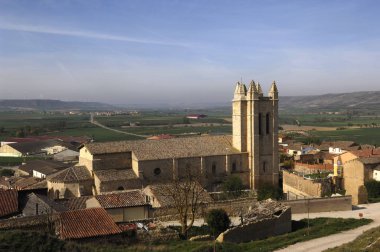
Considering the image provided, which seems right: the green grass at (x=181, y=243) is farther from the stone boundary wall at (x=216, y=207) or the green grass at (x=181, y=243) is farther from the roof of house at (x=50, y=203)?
the roof of house at (x=50, y=203)

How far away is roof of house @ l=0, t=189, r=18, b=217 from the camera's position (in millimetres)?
24631

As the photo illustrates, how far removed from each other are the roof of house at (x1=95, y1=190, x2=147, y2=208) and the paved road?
10165mm

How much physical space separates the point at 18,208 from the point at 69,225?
5588 mm

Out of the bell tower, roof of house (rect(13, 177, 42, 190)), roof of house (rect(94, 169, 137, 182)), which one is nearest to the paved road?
the bell tower

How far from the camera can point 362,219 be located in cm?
2784

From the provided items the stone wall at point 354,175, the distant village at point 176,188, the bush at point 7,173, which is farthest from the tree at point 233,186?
the bush at point 7,173

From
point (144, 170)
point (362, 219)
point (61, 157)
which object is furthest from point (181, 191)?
point (61, 157)

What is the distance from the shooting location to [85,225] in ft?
70.7

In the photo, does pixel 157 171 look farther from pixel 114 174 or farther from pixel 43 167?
pixel 43 167

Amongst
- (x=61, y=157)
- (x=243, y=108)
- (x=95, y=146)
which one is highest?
(x=243, y=108)

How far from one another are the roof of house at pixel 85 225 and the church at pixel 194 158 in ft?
34.0

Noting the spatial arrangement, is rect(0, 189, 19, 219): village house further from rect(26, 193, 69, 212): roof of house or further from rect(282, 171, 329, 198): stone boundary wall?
rect(282, 171, 329, 198): stone boundary wall

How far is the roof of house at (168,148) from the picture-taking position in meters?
35.3

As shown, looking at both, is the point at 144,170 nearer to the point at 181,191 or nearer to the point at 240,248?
the point at 181,191
